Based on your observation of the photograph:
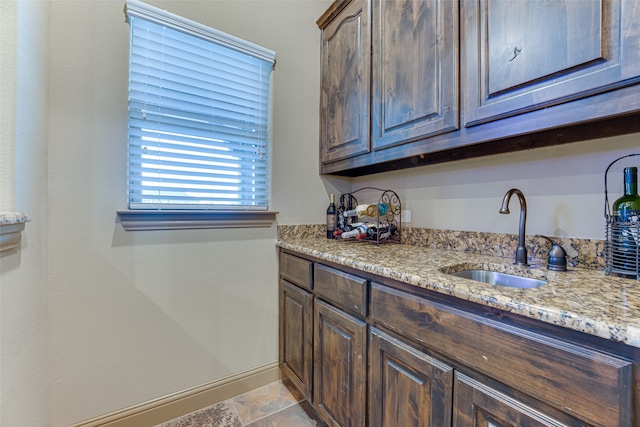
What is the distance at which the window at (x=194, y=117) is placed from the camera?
1.40 meters

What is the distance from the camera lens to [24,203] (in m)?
0.96

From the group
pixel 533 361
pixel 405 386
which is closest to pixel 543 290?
pixel 533 361

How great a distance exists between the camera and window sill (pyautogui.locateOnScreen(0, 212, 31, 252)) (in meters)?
0.73

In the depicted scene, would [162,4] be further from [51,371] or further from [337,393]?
[337,393]

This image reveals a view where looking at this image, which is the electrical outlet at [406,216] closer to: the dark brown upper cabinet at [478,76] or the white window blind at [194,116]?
the dark brown upper cabinet at [478,76]

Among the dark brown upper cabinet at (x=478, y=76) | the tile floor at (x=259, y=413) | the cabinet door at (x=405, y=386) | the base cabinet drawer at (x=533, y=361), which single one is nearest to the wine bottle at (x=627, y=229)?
the dark brown upper cabinet at (x=478, y=76)

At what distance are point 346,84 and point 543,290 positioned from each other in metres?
1.51

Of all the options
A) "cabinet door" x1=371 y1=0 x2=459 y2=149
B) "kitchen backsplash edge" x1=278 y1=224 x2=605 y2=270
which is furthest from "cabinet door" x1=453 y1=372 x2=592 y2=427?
"cabinet door" x1=371 y1=0 x2=459 y2=149

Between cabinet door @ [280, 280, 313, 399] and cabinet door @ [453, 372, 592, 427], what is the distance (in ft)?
2.68

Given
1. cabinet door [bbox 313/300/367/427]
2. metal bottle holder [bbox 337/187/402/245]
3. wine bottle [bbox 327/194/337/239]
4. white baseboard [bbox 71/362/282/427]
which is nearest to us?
cabinet door [bbox 313/300/367/427]

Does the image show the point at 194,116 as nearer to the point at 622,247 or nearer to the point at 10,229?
the point at 10,229

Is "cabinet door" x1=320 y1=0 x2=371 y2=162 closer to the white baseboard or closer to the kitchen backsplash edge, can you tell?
the kitchen backsplash edge

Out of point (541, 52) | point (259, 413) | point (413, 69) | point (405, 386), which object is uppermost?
point (413, 69)

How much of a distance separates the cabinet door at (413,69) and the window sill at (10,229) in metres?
1.47
